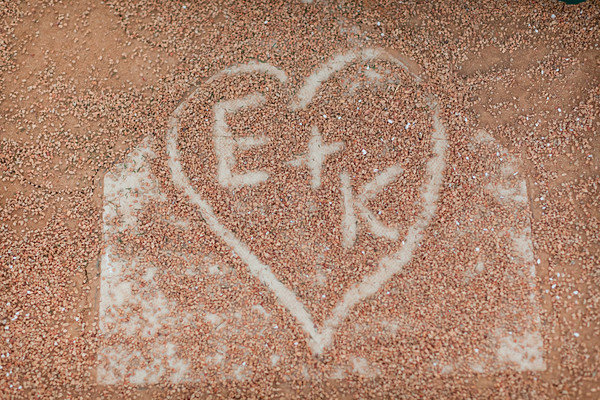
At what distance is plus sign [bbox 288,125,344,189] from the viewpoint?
2701 mm

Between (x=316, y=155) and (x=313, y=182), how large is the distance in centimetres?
17

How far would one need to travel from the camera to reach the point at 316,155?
8.89 ft

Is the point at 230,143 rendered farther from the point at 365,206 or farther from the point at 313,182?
the point at 365,206

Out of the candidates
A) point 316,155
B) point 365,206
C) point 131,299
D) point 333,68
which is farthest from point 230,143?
point 131,299

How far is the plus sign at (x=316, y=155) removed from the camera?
2.70m

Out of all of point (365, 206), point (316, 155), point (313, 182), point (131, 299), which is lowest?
point (131, 299)

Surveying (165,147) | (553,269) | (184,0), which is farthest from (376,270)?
(184,0)

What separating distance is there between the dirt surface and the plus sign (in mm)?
12

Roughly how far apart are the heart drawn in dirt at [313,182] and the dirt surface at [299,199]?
0.04 feet

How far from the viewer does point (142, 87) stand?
2.77 m

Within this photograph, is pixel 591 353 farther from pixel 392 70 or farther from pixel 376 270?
pixel 392 70

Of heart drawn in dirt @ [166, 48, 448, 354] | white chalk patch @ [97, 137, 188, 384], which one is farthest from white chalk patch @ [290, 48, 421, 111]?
white chalk patch @ [97, 137, 188, 384]

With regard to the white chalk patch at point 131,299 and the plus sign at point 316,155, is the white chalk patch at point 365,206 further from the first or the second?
the white chalk patch at point 131,299

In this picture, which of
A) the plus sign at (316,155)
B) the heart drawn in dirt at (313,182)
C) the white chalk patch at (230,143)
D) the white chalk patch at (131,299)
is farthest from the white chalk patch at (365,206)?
the white chalk patch at (131,299)
